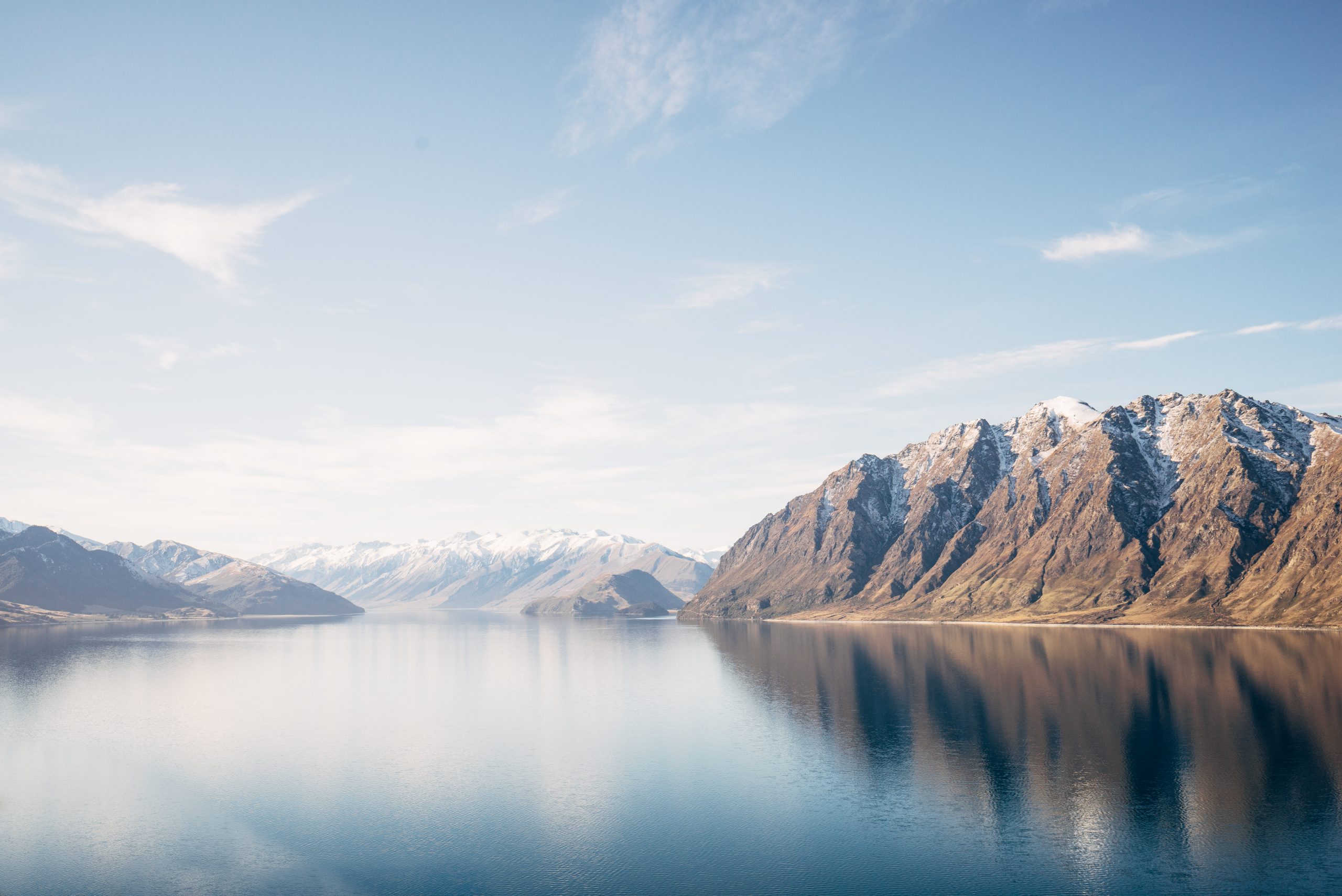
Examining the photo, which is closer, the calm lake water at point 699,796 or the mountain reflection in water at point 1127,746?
the calm lake water at point 699,796

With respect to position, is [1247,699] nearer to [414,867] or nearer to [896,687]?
[896,687]

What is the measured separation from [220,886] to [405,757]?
168ft

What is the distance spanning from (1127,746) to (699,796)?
6724 cm

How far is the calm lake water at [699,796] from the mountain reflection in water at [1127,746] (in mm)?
577

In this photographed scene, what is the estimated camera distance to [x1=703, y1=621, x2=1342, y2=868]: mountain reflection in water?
8125cm

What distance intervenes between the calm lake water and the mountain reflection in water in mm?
577

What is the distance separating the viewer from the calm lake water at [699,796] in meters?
70.4

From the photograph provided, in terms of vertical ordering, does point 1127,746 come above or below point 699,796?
below

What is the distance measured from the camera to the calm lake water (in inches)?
2773

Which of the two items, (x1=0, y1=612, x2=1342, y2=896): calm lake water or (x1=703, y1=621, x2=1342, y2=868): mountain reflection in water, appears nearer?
(x1=0, y1=612, x2=1342, y2=896): calm lake water

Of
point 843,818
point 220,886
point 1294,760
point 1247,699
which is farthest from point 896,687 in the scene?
point 220,886

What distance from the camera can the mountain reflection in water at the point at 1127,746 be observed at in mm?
81250

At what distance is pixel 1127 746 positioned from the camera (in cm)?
11475

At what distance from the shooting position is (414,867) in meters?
72.7
